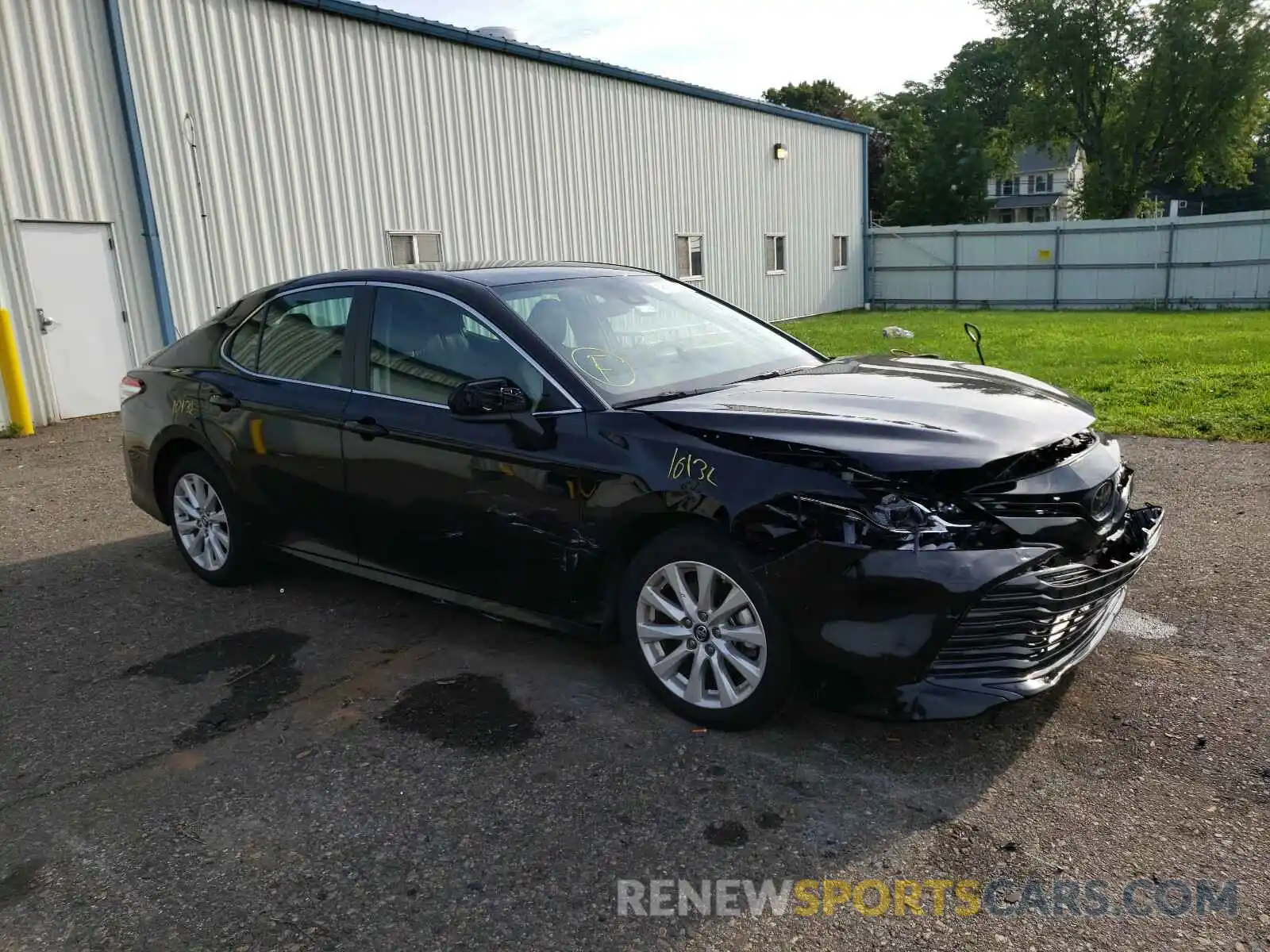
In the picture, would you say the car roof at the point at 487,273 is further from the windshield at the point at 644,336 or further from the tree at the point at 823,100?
the tree at the point at 823,100

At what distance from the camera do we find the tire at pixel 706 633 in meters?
3.22

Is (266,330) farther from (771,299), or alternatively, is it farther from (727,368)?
(771,299)

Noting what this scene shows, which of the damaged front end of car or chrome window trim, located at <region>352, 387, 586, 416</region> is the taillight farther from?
the damaged front end of car

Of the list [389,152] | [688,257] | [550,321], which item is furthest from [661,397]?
[688,257]

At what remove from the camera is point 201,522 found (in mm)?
5242

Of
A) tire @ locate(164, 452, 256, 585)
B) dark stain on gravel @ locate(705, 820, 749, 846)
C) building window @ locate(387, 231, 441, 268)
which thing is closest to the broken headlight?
dark stain on gravel @ locate(705, 820, 749, 846)

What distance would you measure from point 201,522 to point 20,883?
106 inches

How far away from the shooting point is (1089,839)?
275 centimetres

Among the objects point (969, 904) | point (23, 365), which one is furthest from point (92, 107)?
point (969, 904)

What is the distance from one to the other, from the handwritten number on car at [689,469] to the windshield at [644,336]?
16.3 inches

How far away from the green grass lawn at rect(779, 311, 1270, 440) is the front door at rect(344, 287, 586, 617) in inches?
228

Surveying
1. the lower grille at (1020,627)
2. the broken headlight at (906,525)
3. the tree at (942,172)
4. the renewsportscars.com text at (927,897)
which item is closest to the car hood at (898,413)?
the broken headlight at (906,525)

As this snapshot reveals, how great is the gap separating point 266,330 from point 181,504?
3.78 ft

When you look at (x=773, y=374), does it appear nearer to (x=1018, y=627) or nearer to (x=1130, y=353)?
(x=1018, y=627)
